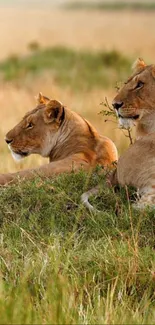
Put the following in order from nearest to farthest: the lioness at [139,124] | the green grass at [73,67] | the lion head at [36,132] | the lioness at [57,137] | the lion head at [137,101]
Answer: the lioness at [139,124] < the lion head at [137,101] < the lioness at [57,137] < the lion head at [36,132] < the green grass at [73,67]

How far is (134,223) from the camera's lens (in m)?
4.77

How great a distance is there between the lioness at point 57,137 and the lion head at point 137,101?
2.11 feet

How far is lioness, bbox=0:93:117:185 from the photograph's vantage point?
588 cm

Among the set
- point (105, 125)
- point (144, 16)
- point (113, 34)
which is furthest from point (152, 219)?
point (144, 16)

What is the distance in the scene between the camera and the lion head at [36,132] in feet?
19.6

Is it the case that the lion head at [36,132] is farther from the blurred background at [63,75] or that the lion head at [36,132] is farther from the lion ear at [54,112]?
the blurred background at [63,75]

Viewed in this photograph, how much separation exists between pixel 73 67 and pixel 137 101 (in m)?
13.0

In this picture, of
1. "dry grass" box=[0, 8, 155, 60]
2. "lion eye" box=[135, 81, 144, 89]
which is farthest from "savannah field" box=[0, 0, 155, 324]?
"dry grass" box=[0, 8, 155, 60]

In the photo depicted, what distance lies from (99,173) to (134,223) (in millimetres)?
823

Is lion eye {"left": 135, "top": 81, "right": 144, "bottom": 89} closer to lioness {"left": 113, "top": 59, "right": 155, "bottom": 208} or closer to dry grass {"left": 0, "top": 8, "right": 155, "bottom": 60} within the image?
lioness {"left": 113, "top": 59, "right": 155, "bottom": 208}

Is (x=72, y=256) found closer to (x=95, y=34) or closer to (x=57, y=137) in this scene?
(x=57, y=137)

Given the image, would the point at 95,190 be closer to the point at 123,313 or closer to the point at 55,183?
the point at 55,183

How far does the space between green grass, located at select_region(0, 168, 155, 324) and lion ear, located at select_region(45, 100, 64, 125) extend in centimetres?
64

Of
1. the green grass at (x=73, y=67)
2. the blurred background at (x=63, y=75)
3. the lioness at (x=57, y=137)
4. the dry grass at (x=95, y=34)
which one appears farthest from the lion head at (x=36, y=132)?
the dry grass at (x=95, y=34)
